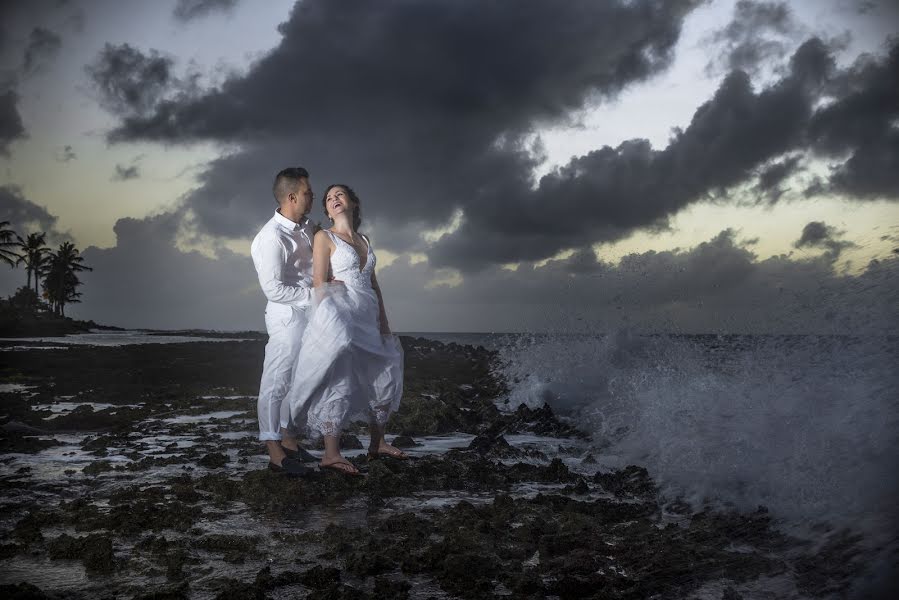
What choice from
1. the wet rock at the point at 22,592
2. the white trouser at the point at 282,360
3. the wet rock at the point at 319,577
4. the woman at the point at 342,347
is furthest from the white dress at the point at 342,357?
the wet rock at the point at 22,592

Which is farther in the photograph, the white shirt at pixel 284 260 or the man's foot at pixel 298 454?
the man's foot at pixel 298 454

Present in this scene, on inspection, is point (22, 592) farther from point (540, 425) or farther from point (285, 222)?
point (540, 425)

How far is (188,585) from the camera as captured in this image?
10.0 ft

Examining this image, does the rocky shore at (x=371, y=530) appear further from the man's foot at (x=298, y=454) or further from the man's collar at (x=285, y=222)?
the man's collar at (x=285, y=222)

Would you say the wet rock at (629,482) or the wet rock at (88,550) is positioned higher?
the wet rock at (88,550)

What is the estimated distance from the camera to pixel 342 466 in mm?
5434

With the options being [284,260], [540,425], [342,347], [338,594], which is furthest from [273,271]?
[540,425]

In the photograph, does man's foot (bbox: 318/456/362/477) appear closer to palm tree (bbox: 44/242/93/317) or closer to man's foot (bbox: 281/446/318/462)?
man's foot (bbox: 281/446/318/462)

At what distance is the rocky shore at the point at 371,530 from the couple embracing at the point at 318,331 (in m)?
0.49

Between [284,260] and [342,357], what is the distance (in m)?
1.04

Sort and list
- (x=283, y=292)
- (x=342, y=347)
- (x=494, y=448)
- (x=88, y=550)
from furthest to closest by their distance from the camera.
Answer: (x=494, y=448), (x=283, y=292), (x=342, y=347), (x=88, y=550)

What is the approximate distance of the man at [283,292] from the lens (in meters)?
5.62

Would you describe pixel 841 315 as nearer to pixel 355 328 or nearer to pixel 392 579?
pixel 355 328

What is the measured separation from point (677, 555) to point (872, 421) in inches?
113
